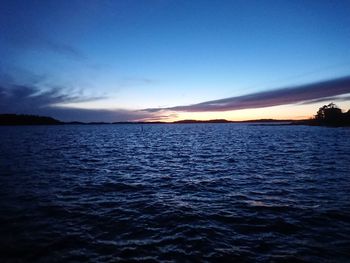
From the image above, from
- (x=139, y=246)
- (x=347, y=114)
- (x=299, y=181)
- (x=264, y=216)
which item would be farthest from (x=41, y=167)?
(x=347, y=114)

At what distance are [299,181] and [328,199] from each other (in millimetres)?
5363

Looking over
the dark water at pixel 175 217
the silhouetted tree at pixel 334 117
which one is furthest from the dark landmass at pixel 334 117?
the dark water at pixel 175 217

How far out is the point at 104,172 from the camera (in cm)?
2669

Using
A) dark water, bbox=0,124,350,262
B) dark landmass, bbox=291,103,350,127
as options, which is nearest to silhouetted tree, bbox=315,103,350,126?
dark landmass, bbox=291,103,350,127

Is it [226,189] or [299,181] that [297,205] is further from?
[299,181]

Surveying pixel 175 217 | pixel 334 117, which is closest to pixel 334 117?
pixel 334 117

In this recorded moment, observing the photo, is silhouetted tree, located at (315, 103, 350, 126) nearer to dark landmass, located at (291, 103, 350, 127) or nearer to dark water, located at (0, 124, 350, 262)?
dark landmass, located at (291, 103, 350, 127)

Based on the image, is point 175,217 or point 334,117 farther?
point 334,117

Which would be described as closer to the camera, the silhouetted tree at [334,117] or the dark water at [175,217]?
the dark water at [175,217]

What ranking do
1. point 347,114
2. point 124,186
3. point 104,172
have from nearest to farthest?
1. point 124,186
2. point 104,172
3. point 347,114

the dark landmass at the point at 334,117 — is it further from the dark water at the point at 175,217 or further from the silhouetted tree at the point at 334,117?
the dark water at the point at 175,217

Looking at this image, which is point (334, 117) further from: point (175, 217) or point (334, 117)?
point (175, 217)

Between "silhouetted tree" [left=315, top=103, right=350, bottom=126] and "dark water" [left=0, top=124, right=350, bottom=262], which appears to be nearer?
"dark water" [left=0, top=124, right=350, bottom=262]

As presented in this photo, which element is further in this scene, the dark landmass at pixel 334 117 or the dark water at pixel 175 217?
the dark landmass at pixel 334 117
